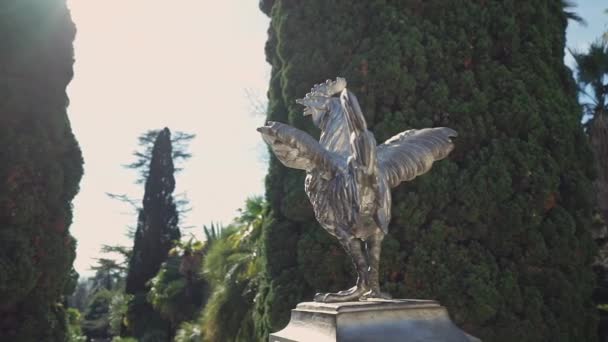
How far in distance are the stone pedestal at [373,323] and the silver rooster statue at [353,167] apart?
262 mm

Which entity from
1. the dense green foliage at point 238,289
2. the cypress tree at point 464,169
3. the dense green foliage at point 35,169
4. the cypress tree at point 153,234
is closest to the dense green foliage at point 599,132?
the cypress tree at point 464,169

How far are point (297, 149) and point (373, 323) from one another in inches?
49.2

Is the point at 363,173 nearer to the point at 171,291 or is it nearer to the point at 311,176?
the point at 311,176

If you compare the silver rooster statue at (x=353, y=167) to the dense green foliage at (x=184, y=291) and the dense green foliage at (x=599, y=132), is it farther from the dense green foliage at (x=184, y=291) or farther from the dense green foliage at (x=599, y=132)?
the dense green foliage at (x=184, y=291)

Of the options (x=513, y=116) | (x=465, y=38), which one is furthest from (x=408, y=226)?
(x=465, y=38)

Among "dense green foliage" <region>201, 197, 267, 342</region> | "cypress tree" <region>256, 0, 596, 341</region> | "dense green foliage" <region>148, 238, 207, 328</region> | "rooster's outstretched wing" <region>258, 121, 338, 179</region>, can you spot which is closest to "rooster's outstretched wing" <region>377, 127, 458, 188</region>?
"rooster's outstretched wing" <region>258, 121, 338, 179</region>

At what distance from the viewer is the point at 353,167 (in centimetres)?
342

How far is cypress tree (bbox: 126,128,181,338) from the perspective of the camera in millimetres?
21703

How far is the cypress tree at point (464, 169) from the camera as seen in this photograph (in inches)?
272

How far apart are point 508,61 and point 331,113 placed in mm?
5539

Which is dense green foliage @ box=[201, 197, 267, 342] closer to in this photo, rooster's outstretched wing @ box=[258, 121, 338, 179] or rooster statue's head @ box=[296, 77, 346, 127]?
rooster statue's head @ box=[296, 77, 346, 127]

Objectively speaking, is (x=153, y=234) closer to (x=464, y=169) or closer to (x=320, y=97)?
(x=464, y=169)

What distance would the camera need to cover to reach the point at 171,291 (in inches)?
666

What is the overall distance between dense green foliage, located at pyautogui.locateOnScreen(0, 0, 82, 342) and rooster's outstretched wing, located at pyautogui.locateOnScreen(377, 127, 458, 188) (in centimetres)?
767
